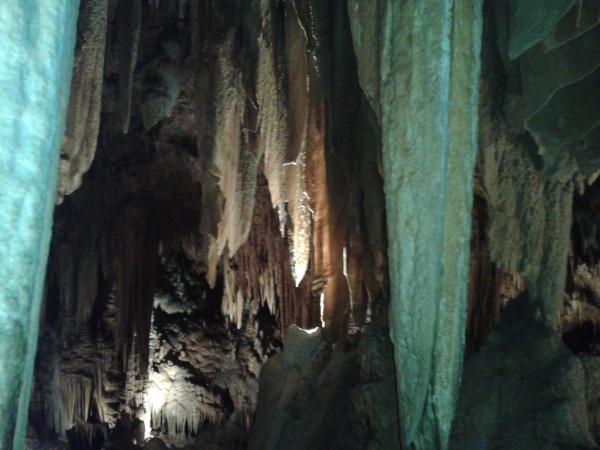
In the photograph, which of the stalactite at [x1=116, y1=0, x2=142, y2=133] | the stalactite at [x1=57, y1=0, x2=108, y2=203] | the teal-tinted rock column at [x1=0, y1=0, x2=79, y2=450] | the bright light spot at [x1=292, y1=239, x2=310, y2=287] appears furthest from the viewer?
the bright light spot at [x1=292, y1=239, x2=310, y2=287]

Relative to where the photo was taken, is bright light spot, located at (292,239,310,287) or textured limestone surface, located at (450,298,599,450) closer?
textured limestone surface, located at (450,298,599,450)

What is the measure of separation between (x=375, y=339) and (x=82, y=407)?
4.89 meters

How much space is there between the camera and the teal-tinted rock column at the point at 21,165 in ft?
4.37

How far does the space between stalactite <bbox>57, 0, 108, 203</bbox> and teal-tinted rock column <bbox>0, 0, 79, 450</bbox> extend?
1.95 meters

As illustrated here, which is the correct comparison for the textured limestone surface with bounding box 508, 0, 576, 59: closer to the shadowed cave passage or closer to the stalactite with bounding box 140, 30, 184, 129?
the shadowed cave passage

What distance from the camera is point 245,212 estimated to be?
533cm

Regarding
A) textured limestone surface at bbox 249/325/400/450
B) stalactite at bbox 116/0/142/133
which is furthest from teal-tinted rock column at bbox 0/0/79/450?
stalactite at bbox 116/0/142/133

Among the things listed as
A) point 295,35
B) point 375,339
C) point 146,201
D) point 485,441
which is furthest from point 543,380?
point 146,201

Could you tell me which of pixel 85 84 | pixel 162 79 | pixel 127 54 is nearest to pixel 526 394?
pixel 85 84

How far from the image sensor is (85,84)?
3.38m

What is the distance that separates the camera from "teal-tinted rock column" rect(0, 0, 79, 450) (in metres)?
1.33

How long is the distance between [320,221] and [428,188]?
1.84 m

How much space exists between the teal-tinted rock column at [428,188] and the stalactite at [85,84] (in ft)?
4.57

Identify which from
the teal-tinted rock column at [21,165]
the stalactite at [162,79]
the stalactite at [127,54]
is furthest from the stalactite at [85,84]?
the stalactite at [162,79]
